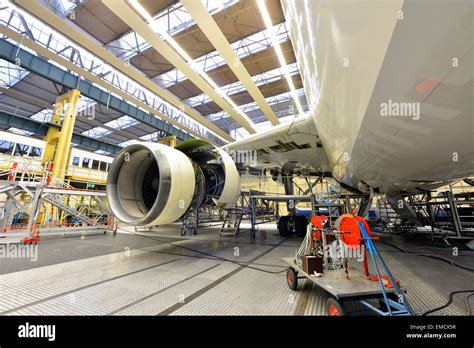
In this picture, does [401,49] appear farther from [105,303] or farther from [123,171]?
[123,171]

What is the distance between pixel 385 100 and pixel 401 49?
0.37 m

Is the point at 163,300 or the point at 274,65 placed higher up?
the point at 274,65

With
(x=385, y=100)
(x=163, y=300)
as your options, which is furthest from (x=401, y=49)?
(x=163, y=300)

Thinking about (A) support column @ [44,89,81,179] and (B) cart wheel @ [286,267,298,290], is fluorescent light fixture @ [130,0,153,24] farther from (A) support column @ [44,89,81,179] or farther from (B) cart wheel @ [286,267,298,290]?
(B) cart wheel @ [286,267,298,290]

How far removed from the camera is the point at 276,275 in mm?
2391

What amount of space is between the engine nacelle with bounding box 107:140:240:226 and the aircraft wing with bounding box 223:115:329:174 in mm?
1185

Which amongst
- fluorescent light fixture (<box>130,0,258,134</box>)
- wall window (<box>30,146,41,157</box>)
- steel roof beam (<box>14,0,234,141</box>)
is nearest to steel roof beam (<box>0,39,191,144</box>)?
steel roof beam (<box>14,0,234,141</box>)

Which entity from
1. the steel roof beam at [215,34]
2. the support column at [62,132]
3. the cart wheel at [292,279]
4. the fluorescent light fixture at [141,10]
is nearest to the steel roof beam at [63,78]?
the support column at [62,132]

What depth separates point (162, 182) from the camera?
7.38 feet

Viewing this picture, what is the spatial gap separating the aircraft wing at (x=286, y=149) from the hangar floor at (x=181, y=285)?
7.01 ft

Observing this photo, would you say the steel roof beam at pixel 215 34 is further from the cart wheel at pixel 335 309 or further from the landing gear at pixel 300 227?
the cart wheel at pixel 335 309

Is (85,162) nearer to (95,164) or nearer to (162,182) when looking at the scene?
(95,164)

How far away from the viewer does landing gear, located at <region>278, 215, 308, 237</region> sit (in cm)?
572

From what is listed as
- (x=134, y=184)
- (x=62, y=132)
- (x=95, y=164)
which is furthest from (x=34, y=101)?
(x=134, y=184)
